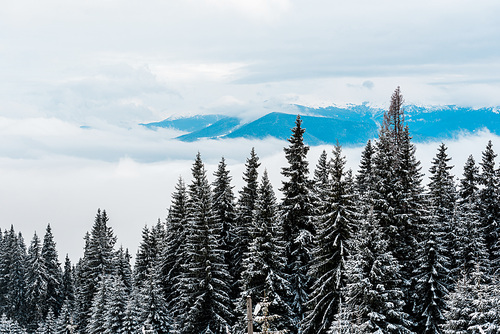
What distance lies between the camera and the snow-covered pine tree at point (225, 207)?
45625 mm

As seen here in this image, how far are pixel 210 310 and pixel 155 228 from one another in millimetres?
26282

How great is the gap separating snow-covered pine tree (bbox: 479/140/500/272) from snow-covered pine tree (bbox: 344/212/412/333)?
19309 mm

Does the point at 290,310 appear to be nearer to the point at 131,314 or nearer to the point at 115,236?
the point at 131,314

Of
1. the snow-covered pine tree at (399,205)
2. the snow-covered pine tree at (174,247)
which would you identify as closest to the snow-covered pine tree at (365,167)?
the snow-covered pine tree at (399,205)

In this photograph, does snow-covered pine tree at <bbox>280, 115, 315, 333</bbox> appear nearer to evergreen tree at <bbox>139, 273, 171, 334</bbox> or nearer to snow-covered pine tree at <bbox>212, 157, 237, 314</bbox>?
snow-covered pine tree at <bbox>212, 157, 237, 314</bbox>

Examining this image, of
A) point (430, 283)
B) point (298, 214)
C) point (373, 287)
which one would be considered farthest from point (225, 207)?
point (373, 287)

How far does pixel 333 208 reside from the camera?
3159 centimetres

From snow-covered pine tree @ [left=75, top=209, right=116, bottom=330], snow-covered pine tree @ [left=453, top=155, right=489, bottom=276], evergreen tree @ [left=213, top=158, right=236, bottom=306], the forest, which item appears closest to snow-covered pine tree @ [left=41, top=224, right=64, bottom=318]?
snow-covered pine tree @ [left=75, top=209, right=116, bottom=330]

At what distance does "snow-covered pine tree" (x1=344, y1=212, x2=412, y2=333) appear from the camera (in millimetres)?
26156

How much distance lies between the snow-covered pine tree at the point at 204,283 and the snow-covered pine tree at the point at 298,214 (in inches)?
260

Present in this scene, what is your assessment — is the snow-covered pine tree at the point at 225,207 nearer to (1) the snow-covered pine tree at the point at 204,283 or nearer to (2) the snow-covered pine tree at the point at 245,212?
(2) the snow-covered pine tree at the point at 245,212

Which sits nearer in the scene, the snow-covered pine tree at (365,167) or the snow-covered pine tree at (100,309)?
the snow-covered pine tree at (365,167)

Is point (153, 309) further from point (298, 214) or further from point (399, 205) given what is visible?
point (399, 205)


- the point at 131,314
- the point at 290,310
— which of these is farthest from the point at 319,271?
the point at 131,314
